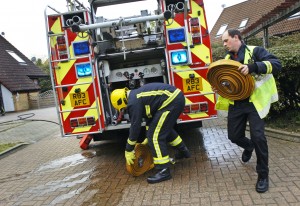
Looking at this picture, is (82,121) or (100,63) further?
(100,63)

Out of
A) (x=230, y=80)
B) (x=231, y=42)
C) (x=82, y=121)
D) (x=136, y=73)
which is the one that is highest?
(x=231, y=42)

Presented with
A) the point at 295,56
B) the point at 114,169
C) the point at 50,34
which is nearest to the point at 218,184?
the point at 114,169

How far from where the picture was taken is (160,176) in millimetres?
4102

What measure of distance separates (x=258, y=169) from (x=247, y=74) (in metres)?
1.03

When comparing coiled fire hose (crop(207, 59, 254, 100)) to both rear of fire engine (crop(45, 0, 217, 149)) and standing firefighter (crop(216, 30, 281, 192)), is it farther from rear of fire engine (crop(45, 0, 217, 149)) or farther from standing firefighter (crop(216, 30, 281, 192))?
rear of fire engine (crop(45, 0, 217, 149))

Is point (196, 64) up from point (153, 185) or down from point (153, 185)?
up

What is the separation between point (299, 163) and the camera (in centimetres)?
414

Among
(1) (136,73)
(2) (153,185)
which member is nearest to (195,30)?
(1) (136,73)

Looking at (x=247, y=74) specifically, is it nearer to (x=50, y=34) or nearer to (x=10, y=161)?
(x=50, y=34)

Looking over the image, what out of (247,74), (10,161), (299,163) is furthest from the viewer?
(10,161)

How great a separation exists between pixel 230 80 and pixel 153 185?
158cm

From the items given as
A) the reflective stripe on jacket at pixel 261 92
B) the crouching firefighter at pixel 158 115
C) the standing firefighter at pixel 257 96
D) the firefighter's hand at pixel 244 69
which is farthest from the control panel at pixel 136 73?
the firefighter's hand at pixel 244 69

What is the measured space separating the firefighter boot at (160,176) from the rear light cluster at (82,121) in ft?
4.41

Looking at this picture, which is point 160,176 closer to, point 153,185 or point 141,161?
point 153,185
